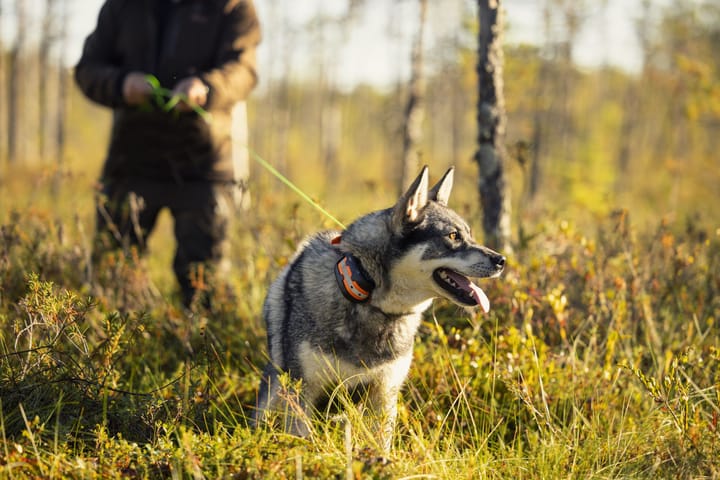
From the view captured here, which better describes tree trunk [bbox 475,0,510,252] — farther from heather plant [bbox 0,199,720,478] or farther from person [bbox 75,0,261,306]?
person [bbox 75,0,261,306]

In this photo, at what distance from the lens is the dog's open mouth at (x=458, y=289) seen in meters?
2.85

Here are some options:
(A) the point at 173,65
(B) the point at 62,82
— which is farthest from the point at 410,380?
(B) the point at 62,82

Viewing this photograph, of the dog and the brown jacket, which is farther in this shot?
the brown jacket

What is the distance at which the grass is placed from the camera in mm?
2480

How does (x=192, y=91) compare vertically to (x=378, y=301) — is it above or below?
above

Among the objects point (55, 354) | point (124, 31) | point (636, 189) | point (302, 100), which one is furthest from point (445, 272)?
point (302, 100)

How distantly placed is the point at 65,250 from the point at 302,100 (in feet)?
157

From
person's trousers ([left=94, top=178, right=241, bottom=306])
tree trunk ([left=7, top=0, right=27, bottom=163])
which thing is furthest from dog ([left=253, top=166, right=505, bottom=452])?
tree trunk ([left=7, top=0, right=27, bottom=163])

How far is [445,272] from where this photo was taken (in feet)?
9.52

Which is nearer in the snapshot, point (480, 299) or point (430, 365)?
point (480, 299)

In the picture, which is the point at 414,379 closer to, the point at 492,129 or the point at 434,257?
the point at 434,257

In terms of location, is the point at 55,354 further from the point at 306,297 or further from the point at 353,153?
the point at 353,153

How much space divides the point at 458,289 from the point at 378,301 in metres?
0.39

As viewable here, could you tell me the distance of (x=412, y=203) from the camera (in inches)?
112
